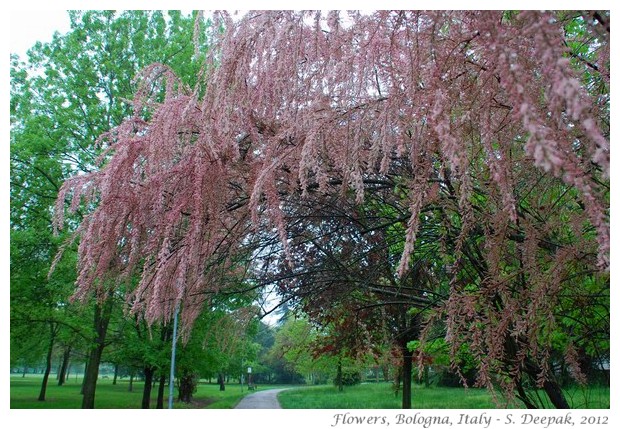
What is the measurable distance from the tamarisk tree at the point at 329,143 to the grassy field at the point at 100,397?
7.36m

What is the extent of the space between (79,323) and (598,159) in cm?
986

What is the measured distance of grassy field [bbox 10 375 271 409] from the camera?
1159 centimetres

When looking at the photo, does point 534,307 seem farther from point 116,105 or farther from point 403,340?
point 116,105

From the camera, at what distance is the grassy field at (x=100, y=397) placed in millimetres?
11594

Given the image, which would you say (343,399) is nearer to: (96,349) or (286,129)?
(96,349)

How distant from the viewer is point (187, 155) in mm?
2613

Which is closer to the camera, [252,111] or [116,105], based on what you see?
[252,111]

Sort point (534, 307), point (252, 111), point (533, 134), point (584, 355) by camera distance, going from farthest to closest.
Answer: point (584, 355) < point (252, 111) < point (534, 307) < point (533, 134)

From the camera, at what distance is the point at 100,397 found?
Answer: 47.9 ft

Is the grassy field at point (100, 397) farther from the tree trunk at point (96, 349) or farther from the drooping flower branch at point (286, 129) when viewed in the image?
the drooping flower branch at point (286, 129)

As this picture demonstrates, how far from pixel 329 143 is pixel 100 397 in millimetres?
14688

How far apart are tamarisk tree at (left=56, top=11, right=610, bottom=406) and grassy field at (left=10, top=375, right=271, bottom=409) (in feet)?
24.2

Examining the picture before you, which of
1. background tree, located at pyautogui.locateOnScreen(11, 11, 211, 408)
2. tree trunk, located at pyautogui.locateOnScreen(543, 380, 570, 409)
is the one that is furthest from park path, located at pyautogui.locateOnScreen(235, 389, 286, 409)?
tree trunk, located at pyautogui.locateOnScreen(543, 380, 570, 409)

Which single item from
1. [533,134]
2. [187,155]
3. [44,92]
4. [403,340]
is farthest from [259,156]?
[44,92]
